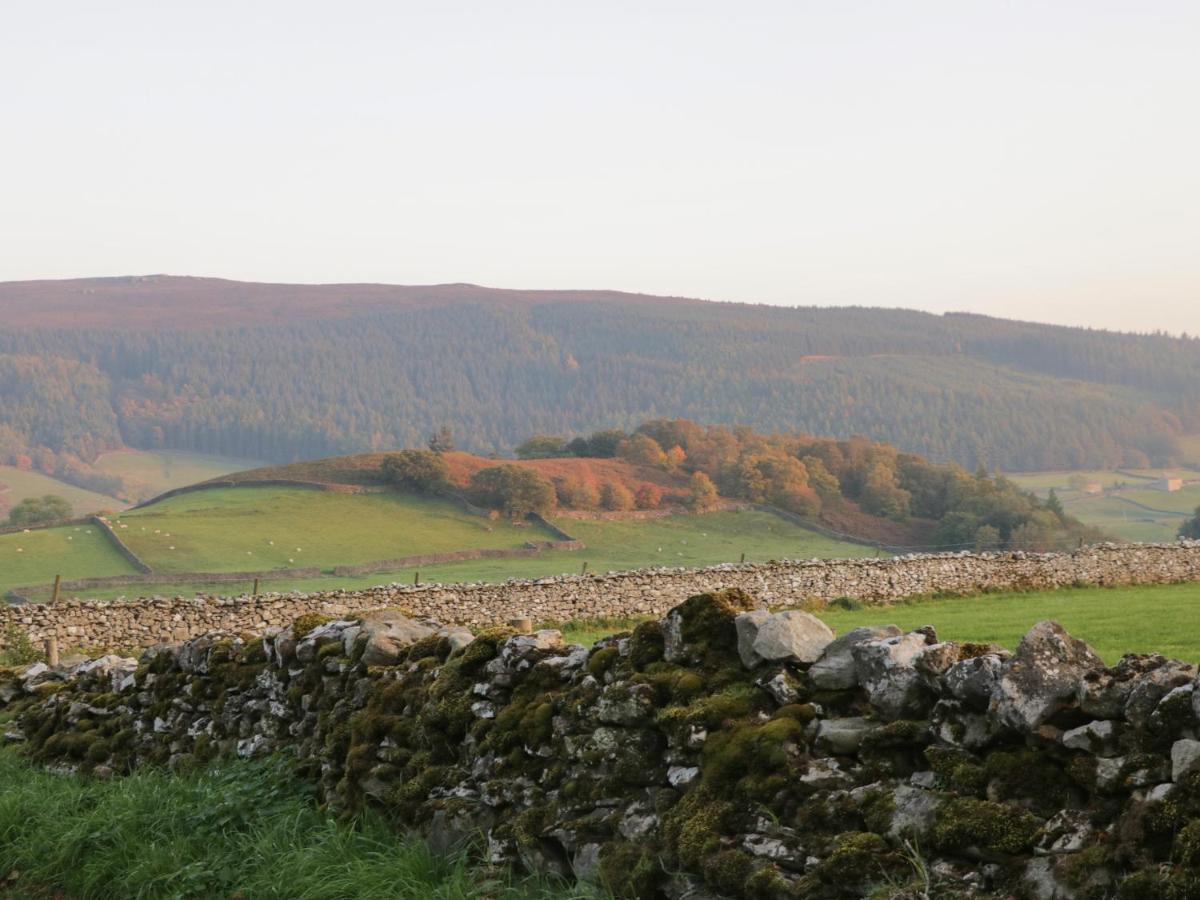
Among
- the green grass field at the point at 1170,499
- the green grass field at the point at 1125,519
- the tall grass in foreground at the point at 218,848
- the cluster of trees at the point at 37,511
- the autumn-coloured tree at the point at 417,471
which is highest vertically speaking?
the tall grass in foreground at the point at 218,848

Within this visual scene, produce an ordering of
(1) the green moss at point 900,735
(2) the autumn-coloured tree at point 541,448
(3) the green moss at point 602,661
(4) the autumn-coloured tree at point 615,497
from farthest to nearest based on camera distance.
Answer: (2) the autumn-coloured tree at point 541,448 → (4) the autumn-coloured tree at point 615,497 → (3) the green moss at point 602,661 → (1) the green moss at point 900,735

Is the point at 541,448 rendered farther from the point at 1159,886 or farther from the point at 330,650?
the point at 1159,886

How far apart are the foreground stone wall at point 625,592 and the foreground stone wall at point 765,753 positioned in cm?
2524

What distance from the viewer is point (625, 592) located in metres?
36.6

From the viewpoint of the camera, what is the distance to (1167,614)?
22328mm

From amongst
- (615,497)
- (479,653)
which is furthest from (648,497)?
(479,653)

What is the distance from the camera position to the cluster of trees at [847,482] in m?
97.5

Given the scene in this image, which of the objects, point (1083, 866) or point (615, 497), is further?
point (615, 497)

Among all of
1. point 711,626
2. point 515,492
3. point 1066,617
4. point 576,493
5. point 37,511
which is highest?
point 711,626

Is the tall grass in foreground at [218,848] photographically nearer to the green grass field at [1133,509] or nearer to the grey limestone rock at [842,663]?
the grey limestone rock at [842,663]

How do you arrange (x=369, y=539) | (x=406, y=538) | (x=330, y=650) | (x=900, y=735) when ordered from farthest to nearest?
(x=406, y=538) < (x=369, y=539) < (x=330, y=650) < (x=900, y=735)

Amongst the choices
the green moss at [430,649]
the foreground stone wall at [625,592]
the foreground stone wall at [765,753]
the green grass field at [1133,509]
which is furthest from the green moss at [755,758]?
the green grass field at [1133,509]

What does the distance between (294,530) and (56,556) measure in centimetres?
1630

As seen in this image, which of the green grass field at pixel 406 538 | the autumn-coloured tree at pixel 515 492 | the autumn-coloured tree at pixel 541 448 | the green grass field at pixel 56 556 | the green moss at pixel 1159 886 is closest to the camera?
the green moss at pixel 1159 886
